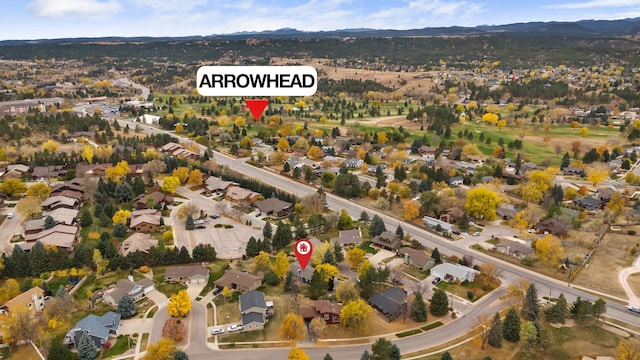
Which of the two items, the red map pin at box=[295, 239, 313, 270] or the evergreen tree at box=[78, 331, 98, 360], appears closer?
the evergreen tree at box=[78, 331, 98, 360]

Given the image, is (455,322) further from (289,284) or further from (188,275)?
(188,275)

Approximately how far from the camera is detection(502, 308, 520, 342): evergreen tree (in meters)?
34.8

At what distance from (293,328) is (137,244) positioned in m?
23.2

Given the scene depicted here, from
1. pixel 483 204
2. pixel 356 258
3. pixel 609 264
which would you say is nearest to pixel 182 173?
pixel 356 258

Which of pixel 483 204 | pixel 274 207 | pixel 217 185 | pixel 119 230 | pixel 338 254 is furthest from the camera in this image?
pixel 217 185

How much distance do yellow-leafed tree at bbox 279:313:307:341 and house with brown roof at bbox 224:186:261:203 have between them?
31.5m

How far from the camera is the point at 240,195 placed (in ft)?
214

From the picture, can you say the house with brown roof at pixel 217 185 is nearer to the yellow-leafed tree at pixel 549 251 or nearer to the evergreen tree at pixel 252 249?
the evergreen tree at pixel 252 249

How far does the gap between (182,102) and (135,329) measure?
5298 inches

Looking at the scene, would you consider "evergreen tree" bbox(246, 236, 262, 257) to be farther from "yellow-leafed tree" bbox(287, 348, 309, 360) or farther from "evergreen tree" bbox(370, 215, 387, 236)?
"yellow-leafed tree" bbox(287, 348, 309, 360)

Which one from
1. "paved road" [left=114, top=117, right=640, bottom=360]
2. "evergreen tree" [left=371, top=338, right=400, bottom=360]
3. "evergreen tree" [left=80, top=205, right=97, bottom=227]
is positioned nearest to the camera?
"evergreen tree" [left=371, top=338, right=400, bottom=360]

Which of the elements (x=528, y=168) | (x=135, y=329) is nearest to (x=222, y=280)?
(x=135, y=329)

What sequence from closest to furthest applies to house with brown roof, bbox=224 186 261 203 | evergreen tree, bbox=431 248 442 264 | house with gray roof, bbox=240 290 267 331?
house with gray roof, bbox=240 290 267 331 < evergreen tree, bbox=431 248 442 264 < house with brown roof, bbox=224 186 261 203

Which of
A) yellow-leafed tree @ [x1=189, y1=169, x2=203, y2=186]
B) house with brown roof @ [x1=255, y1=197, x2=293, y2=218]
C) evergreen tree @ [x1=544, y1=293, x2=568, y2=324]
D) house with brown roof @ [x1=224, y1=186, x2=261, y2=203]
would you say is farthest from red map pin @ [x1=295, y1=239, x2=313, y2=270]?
yellow-leafed tree @ [x1=189, y1=169, x2=203, y2=186]
